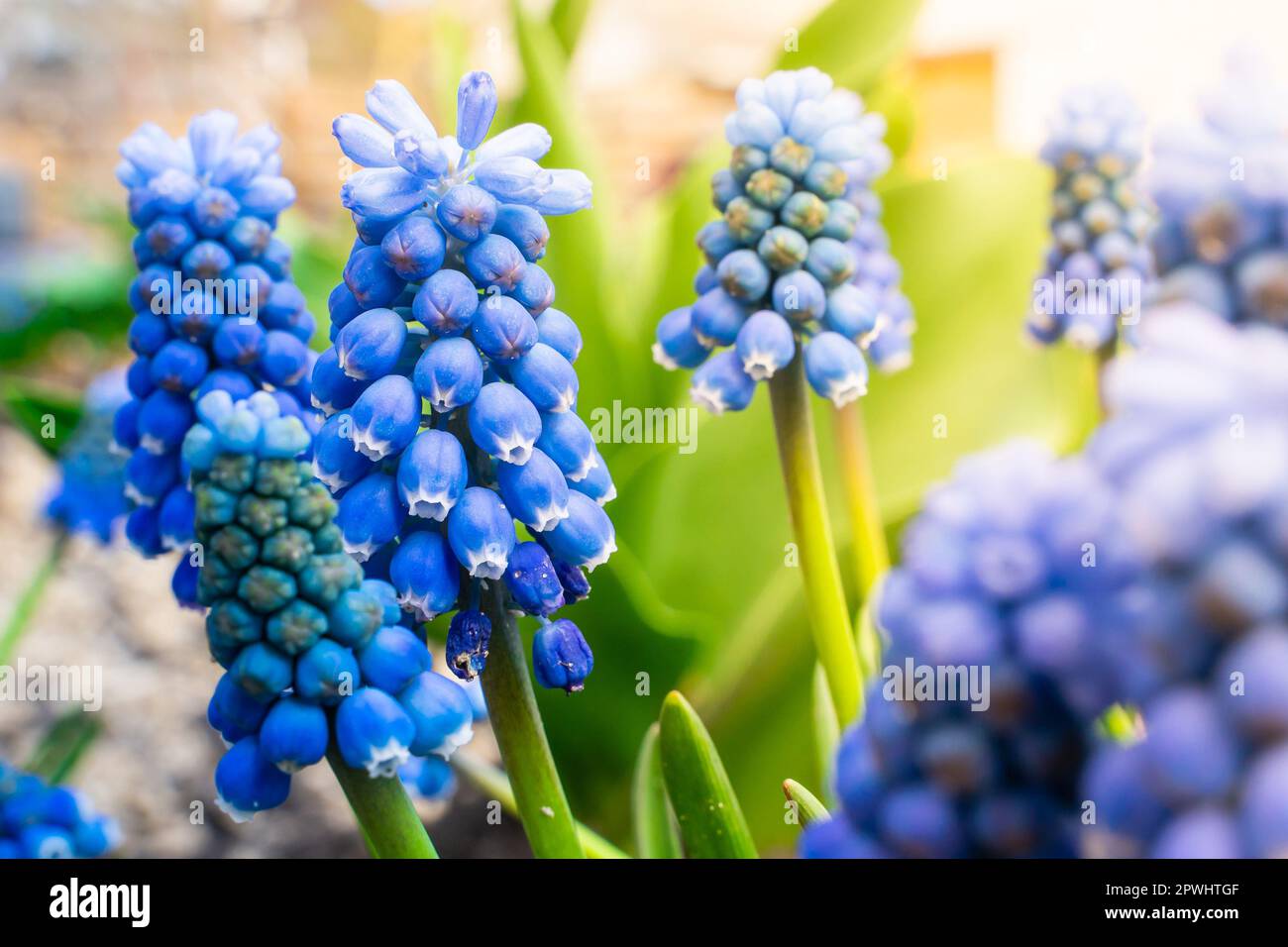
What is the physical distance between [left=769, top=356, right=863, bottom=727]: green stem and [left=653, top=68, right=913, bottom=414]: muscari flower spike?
0.03 meters

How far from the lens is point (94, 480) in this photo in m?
1.13

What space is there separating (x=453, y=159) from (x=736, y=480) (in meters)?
0.56

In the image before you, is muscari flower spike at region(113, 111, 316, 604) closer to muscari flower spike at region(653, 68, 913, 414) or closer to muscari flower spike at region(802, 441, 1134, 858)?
muscari flower spike at region(653, 68, 913, 414)

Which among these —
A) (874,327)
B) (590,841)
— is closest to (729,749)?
(590,841)

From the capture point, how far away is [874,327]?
28.4 inches

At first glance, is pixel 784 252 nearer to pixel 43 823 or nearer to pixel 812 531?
pixel 812 531

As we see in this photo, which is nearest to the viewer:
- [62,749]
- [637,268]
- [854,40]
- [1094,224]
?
[1094,224]

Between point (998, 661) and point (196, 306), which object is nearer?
point (998, 661)

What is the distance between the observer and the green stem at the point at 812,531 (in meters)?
0.75

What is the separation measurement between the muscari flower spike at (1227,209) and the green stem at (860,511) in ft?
1.29

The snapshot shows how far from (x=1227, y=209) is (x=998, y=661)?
0.76 feet

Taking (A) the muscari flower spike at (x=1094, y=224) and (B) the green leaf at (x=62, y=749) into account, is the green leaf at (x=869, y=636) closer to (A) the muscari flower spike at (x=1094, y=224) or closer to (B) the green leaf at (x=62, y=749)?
(A) the muscari flower spike at (x=1094, y=224)

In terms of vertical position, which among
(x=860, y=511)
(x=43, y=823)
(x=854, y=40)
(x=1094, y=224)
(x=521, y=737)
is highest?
(x=854, y=40)

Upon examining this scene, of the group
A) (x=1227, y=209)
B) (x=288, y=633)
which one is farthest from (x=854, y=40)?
(x=288, y=633)
